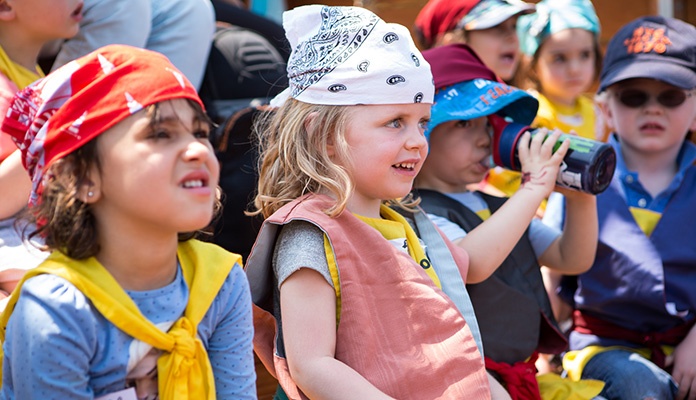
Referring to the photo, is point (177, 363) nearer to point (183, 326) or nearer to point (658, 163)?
point (183, 326)

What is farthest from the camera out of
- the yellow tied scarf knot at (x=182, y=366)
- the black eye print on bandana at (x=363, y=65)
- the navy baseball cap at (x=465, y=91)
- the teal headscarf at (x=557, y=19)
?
the teal headscarf at (x=557, y=19)

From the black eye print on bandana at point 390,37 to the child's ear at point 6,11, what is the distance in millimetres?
952

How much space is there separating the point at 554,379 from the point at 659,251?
1.91 feet

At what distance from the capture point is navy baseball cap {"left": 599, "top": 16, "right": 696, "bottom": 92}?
2.81 meters

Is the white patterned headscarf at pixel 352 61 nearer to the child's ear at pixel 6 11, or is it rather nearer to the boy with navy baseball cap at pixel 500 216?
the boy with navy baseball cap at pixel 500 216

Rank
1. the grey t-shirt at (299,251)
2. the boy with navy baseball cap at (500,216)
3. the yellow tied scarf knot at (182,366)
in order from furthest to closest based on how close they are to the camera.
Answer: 1. the boy with navy baseball cap at (500,216)
2. the grey t-shirt at (299,251)
3. the yellow tied scarf knot at (182,366)

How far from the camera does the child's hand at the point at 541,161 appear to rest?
2283 mm

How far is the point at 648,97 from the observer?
2.88 m

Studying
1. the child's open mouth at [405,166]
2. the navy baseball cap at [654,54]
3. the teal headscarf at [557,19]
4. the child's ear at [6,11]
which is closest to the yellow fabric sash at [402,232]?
the child's open mouth at [405,166]

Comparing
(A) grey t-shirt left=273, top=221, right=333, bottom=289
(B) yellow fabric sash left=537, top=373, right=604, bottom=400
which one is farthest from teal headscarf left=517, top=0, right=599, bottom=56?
(A) grey t-shirt left=273, top=221, right=333, bottom=289

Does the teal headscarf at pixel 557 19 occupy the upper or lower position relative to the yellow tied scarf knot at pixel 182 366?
lower

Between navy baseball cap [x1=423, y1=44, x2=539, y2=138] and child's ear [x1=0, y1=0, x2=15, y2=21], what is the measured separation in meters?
1.13

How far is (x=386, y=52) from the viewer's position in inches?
78.4

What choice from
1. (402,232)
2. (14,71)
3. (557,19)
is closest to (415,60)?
(402,232)
